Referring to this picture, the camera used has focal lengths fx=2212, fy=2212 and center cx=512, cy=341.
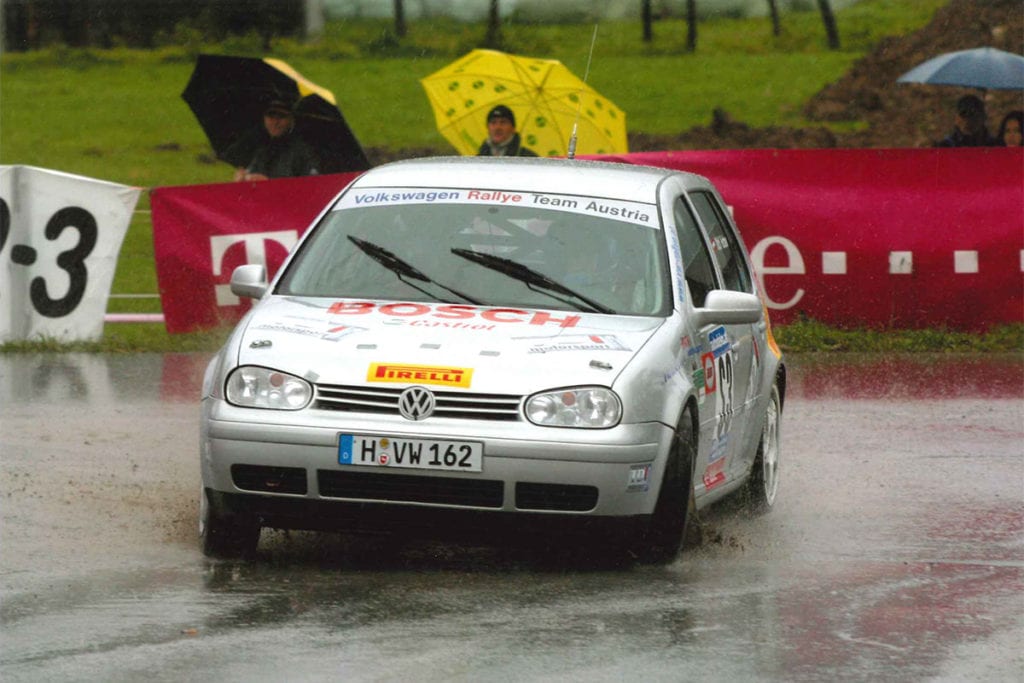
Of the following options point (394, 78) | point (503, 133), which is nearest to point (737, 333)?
point (503, 133)

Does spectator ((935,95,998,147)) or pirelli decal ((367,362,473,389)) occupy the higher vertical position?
pirelli decal ((367,362,473,389))

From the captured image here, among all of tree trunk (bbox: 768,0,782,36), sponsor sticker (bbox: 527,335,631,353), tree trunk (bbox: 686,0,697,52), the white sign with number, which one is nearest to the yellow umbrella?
the white sign with number

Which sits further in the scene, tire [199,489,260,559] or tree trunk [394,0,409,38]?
tree trunk [394,0,409,38]

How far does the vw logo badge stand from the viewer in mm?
7844

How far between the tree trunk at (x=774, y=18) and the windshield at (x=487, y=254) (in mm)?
36626

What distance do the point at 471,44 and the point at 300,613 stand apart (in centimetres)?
3335

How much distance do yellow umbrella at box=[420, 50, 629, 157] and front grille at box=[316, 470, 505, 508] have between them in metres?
11.0

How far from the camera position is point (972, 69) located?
20.7 m

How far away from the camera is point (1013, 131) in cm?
1833

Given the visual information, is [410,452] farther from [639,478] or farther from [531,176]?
[531,176]

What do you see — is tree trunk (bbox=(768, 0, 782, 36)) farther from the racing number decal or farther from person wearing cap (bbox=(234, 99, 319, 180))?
the racing number decal

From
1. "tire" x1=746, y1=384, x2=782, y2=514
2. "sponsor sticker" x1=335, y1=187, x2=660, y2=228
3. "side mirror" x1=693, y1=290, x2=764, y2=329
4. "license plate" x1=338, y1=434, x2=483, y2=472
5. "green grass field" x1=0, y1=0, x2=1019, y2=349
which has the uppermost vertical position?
"sponsor sticker" x1=335, y1=187, x2=660, y2=228

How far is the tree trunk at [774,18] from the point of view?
45125 millimetres

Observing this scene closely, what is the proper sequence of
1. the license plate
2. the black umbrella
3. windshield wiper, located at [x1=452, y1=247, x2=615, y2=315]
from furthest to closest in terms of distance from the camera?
the black umbrella < windshield wiper, located at [x1=452, y1=247, x2=615, y2=315] < the license plate
